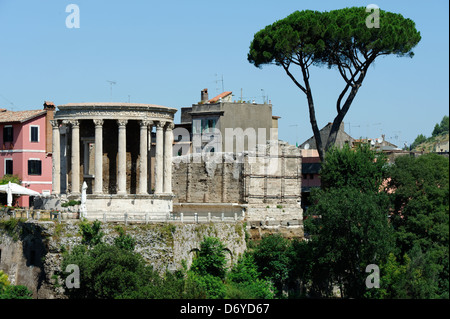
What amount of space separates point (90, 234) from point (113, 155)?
8697mm

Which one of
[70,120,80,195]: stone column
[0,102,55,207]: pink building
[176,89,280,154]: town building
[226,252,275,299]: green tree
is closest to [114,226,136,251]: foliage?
[226,252,275,299]: green tree

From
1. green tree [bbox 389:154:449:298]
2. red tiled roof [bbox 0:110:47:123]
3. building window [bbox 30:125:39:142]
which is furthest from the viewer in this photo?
building window [bbox 30:125:39:142]

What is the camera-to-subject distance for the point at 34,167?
80438 millimetres

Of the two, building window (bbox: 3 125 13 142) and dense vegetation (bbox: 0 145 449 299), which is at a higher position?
building window (bbox: 3 125 13 142)

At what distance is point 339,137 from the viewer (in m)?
96.2

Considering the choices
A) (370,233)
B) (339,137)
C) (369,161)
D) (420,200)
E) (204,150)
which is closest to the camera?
(370,233)

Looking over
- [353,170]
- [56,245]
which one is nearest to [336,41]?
[353,170]

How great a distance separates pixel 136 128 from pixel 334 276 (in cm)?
1607

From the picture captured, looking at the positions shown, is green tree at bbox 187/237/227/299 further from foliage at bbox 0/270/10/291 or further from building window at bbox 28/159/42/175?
building window at bbox 28/159/42/175

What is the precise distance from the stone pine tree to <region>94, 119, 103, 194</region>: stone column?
15975mm

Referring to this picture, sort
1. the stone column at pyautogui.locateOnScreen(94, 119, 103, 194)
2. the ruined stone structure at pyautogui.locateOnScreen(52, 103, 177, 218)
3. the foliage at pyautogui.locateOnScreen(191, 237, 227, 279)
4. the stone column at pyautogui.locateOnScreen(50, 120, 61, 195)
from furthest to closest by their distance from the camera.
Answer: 1. the stone column at pyautogui.locateOnScreen(50, 120, 61, 195)
2. the ruined stone structure at pyautogui.locateOnScreen(52, 103, 177, 218)
3. the stone column at pyautogui.locateOnScreen(94, 119, 103, 194)
4. the foliage at pyautogui.locateOnScreen(191, 237, 227, 279)

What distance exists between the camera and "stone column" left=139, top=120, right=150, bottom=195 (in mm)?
64000

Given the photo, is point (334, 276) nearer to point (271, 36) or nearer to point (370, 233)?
point (370, 233)
